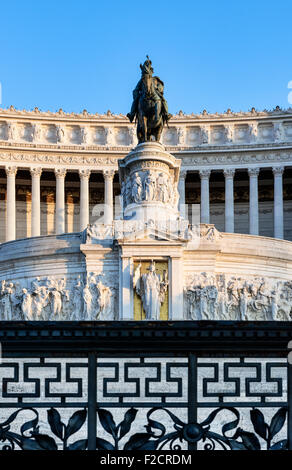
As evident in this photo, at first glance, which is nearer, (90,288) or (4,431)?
(4,431)

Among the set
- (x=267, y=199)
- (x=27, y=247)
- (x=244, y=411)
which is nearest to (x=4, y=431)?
(x=244, y=411)

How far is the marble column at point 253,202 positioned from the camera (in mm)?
60062

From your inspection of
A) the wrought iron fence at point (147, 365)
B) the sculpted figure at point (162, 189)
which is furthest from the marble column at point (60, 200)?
the wrought iron fence at point (147, 365)

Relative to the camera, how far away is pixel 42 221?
6494 centimetres

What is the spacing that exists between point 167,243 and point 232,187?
111 ft

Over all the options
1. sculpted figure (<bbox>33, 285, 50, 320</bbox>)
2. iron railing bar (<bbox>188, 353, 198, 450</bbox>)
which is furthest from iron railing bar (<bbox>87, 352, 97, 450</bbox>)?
sculpted figure (<bbox>33, 285, 50, 320</bbox>)

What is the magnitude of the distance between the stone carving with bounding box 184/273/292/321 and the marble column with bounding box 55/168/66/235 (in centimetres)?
3315

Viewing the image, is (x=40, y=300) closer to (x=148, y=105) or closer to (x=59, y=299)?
(x=59, y=299)

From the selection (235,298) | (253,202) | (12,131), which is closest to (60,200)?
(12,131)

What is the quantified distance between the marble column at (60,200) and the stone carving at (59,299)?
30566mm

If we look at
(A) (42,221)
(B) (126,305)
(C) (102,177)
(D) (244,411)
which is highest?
(C) (102,177)

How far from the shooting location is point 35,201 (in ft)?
200
